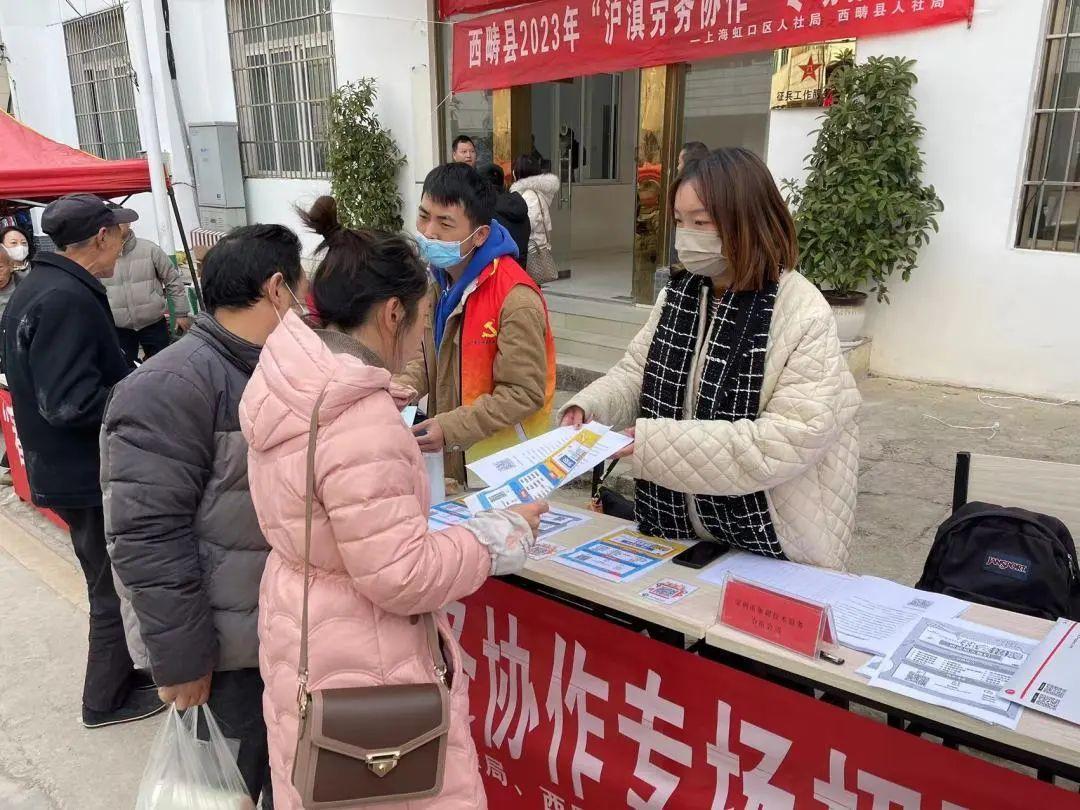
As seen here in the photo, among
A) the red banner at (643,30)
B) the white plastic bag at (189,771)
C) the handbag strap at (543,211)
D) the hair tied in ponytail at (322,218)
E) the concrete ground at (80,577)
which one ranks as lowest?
the concrete ground at (80,577)

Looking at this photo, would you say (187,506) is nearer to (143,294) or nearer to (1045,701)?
(1045,701)

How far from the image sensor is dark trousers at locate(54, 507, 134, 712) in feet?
7.87

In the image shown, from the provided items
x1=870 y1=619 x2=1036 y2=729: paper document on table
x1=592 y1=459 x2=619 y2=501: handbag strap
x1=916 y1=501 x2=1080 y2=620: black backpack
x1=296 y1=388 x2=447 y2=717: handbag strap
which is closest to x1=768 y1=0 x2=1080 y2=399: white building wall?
x1=916 y1=501 x2=1080 y2=620: black backpack

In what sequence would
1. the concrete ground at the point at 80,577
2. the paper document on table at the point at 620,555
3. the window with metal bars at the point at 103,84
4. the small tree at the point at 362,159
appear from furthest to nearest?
the window with metal bars at the point at 103,84 < the small tree at the point at 362,159 < the concrete ground at the point at 80,577 < the paper document on table at the point at 620,555

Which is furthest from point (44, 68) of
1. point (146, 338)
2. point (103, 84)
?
point (146, 338)

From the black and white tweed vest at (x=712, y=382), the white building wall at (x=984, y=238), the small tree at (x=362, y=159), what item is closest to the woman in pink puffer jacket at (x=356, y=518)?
the black and white tweed vest at (x=712, y=382)

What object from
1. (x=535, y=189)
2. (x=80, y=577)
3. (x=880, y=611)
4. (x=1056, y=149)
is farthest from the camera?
(x=535, y=189)

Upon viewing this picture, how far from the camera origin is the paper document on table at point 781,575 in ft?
5.26

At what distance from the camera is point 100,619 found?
95.4 inches

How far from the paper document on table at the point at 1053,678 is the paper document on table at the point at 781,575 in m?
0.36

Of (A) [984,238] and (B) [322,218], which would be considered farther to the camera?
(A) [984,238]

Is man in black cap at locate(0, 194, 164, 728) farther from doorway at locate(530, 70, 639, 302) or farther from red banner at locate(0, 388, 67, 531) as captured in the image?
doorway at locate(530, 70, 639, 302)

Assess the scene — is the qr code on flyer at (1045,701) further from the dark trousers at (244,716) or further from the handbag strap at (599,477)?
the dark trousers at (244,716)

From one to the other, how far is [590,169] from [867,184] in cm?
491
